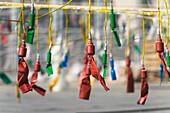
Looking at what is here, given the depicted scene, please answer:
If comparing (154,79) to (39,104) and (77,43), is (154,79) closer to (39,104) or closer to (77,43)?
(77,43)

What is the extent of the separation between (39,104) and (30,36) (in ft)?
10.5

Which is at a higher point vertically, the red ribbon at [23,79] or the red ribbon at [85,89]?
the red ribbon at [23,79]

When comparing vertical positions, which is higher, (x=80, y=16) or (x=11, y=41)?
(x=80, y=16)

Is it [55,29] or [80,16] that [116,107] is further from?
[80,16]

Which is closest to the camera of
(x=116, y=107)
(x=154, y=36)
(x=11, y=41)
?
(x=116, y=107)

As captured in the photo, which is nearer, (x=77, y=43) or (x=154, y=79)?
(x=154, y=79)

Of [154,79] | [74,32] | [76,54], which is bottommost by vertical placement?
[154,79]

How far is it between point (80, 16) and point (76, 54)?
5.70 ft

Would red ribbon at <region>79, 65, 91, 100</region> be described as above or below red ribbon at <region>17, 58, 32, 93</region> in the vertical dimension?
below

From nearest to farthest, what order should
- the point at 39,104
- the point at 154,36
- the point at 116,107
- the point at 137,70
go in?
the point at 116,107
the point at 39,104
the point at 137,70
the point at 154,36

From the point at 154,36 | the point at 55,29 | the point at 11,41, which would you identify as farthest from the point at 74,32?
the point at 154,36

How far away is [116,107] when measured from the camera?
5039 mm

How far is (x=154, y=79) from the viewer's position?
414 inches

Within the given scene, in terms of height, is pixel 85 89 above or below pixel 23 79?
below
